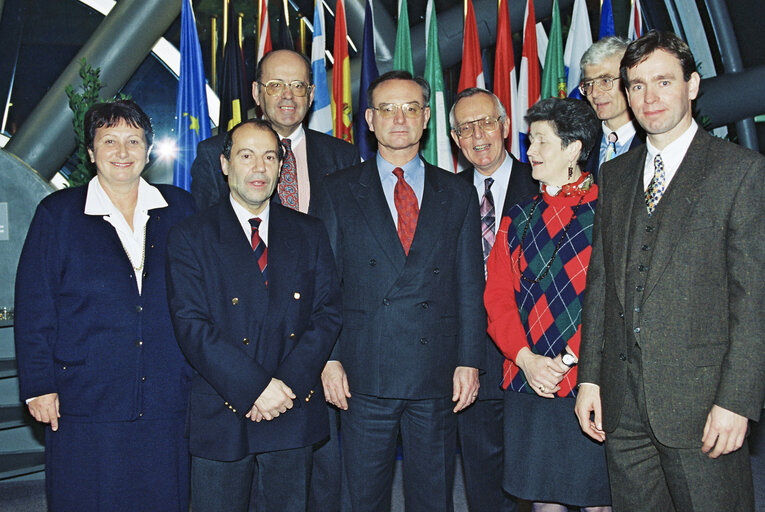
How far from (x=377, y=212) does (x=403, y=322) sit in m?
0.43

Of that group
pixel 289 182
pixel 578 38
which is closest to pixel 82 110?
pixel 289 182

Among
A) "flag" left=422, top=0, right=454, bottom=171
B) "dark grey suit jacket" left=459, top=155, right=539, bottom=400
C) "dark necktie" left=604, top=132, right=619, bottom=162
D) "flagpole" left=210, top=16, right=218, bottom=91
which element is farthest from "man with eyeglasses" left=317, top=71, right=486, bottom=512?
"flagpole" left=210, top=16, right=218, bottom=91

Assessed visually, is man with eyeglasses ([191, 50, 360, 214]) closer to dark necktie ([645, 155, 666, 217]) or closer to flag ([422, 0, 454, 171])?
dark necktie ([645, 155, 666, 217])

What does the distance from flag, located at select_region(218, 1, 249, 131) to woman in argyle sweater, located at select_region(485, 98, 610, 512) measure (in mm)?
3330

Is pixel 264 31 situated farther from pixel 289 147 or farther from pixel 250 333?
pixel 250 333

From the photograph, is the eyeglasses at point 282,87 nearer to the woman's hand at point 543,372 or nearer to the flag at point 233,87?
the woman's hand at point 543,372

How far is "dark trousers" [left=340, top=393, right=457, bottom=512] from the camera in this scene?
8.08 feet

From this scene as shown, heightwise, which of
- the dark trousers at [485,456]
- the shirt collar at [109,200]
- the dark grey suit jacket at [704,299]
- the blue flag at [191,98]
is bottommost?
the dark trousers at [485,456]

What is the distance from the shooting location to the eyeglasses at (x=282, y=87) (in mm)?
2994

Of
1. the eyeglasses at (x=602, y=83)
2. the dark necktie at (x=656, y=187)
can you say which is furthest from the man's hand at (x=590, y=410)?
the eyeglasses at (x=602, y=83)

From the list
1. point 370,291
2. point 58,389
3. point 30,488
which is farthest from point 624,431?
point 30,488

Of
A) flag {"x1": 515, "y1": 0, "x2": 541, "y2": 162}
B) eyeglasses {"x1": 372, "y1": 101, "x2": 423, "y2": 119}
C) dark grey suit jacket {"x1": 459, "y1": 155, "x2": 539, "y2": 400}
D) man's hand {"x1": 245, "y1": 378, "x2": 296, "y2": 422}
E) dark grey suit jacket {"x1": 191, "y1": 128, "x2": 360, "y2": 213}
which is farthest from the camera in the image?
flag {"x1": 515, "y1": 0, "x2": 541, "y2": 162}

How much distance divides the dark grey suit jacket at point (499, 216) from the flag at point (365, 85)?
1821mm

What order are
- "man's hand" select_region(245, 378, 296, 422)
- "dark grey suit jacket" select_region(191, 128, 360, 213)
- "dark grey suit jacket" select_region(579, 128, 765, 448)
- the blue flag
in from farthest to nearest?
the blue flag, "dark grey suit jacket" select_region(191, 128, 360, 213), "man's hand" select_region(245, 378, 296, 422), "dark grey suit jacket" select_region(579, 128, 765, 448)
